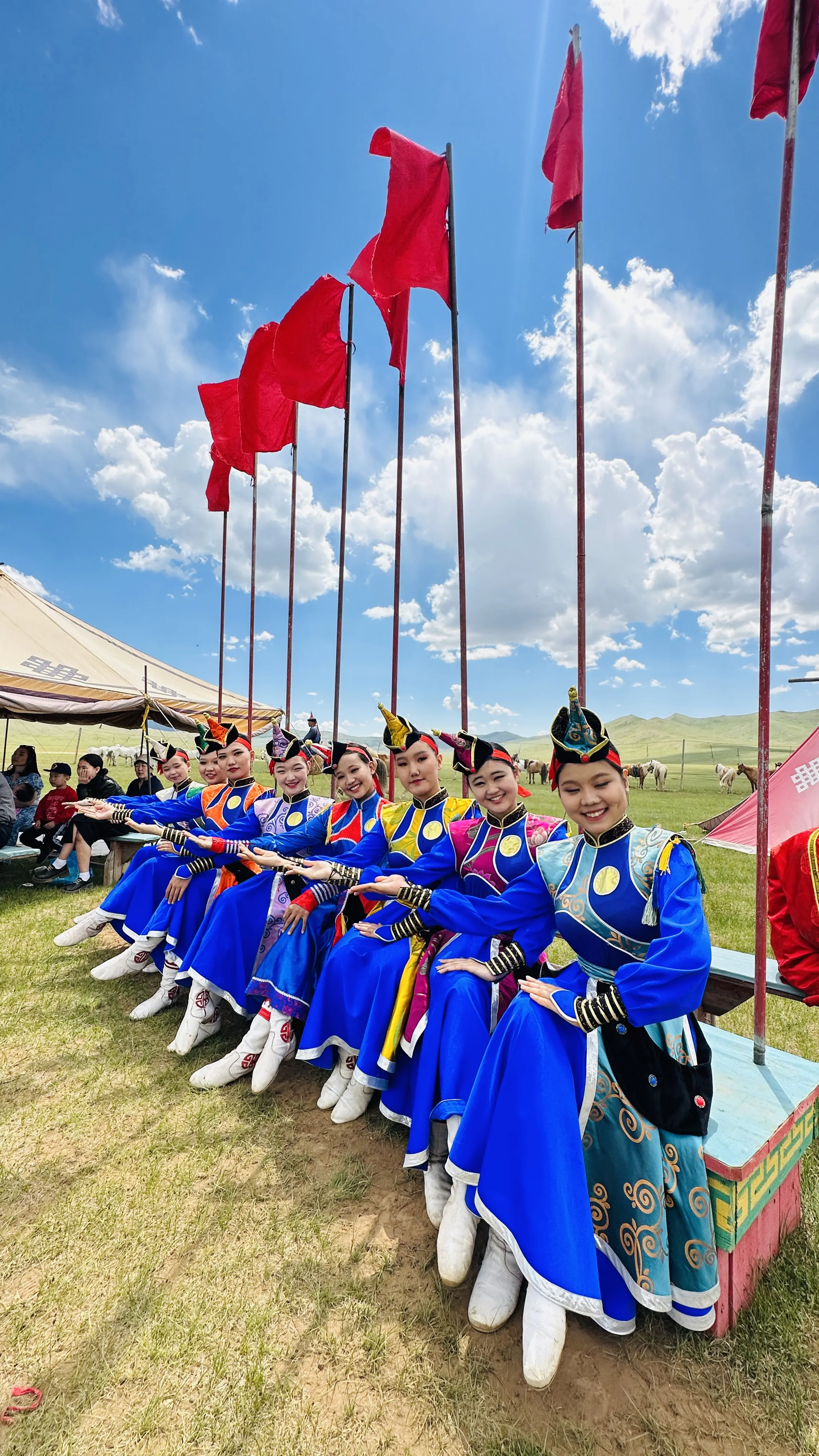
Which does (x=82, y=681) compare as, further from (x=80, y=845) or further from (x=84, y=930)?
(x=84, y=930)

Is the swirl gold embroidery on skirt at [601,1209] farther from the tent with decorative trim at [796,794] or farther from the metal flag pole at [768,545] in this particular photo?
the tent with decorative trim at [796,794]

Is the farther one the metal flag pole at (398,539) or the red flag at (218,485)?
the red flag at (218,485)

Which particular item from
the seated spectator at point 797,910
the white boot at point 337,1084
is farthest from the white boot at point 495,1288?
the seated spectator at point 797,910

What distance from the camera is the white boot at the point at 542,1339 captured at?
5.60 feet

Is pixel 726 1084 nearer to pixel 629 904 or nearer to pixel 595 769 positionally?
pixel 629 904

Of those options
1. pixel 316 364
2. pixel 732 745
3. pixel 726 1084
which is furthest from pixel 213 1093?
pixel 732 745

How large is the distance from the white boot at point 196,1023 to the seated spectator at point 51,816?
595 cm

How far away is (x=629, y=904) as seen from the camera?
2.12 m

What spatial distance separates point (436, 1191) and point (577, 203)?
5.43 metres

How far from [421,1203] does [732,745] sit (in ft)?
449

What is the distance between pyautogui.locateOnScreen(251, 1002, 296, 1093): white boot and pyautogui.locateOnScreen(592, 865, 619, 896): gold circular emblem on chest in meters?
2.25

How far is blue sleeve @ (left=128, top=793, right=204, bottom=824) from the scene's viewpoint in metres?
5.22

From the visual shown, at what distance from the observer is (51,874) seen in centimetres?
843

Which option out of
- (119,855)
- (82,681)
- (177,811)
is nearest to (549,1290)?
(177,811)
